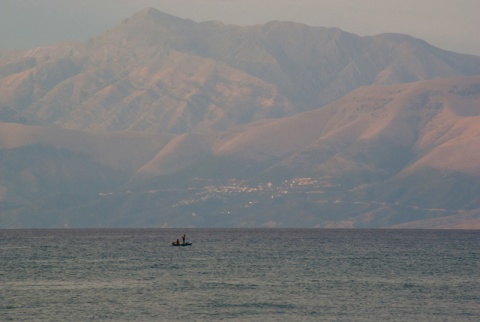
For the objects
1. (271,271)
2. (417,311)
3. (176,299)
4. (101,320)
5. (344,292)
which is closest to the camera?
(101,320)

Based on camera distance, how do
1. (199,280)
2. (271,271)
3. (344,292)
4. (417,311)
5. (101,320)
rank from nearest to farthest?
(101,320), (417,311), (344,292), (199,280), (271,271)

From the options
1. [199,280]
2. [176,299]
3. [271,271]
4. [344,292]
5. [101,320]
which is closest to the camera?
[101,320]

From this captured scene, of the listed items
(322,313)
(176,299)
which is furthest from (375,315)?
(176,299)

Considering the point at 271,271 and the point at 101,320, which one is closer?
the point at 101,320

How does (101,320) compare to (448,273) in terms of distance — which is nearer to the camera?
(101,320)

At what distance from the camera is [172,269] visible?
18988 centimetres

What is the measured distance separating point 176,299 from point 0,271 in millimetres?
57891

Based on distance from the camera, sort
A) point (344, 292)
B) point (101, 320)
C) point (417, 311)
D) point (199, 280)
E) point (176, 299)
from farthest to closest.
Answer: point (199, 280) → point (344, 292) → point (176, 299) → point (417, 311) → point (101, 320)

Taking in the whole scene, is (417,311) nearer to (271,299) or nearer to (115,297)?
(271,299)

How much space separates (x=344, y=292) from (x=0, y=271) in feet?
230

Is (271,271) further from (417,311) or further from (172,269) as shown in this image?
(417,311)

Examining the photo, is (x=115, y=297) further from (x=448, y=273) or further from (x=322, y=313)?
(x=448, y=273)

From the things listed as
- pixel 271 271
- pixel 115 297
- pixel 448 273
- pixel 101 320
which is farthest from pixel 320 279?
pixel 101 320

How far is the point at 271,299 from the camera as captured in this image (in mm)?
141500
